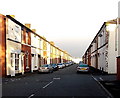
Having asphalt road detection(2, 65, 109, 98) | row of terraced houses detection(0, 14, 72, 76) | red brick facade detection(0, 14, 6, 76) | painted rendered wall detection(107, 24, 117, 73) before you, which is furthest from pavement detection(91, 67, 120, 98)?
row of terraced houses detection(0, 14, 72, 76)

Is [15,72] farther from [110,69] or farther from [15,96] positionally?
[15,96]

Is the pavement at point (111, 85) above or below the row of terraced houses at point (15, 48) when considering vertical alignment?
below

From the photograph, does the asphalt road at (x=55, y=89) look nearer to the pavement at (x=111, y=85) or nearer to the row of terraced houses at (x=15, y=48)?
the pavement at (x=111, y=85)

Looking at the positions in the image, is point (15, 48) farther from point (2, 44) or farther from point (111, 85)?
point (111, 85)

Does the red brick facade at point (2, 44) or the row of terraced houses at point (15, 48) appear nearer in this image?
the red brick facade at point (2, 44)

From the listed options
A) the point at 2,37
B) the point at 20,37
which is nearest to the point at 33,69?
the point at 20,37

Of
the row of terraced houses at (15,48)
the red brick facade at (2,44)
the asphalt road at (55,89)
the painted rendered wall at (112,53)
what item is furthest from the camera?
the painted rendered wall at (112,53)

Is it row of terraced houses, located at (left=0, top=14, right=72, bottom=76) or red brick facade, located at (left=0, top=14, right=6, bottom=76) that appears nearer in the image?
red brick facade, located at (left=0, top=14, right=6, bottom=76)

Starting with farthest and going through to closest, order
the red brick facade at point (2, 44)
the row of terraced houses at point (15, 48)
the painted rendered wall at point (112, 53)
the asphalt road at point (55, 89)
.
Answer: the painted rendered wall at point (112, 53) → the row of terraced houses at point (15, 48) → the red brick facade at point (2, 44) → the asphalt road at point (55, 89)

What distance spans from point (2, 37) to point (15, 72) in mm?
5123

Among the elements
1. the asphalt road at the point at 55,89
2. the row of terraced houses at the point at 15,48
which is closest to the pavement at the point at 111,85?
the asphalt road at the point at 55,89

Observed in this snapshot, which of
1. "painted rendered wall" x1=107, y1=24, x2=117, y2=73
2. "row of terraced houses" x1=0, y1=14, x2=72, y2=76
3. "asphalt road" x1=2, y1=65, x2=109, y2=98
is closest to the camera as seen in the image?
"asphalt road" x1=2, y1=65, x2=109, y2=98

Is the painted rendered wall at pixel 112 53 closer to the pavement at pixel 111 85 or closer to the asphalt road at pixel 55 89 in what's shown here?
the pavement at pixel 111 85

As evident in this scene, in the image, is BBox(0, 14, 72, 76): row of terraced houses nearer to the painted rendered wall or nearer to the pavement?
the pavement
